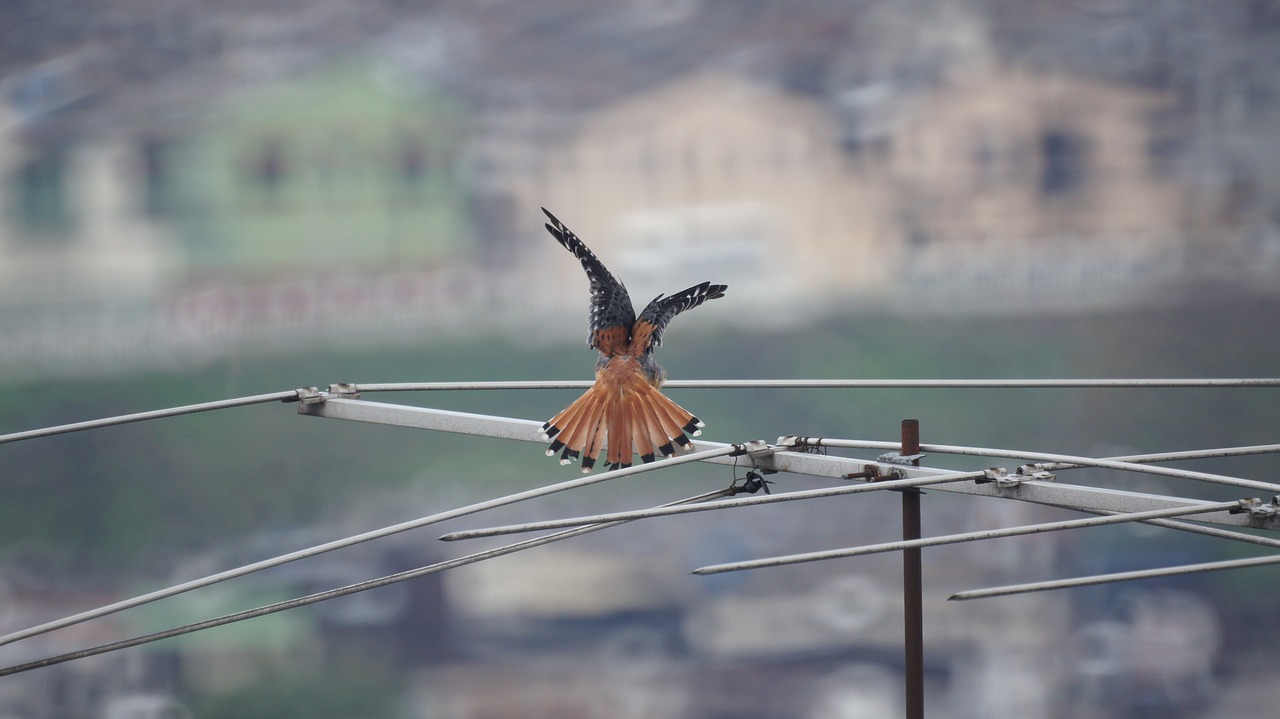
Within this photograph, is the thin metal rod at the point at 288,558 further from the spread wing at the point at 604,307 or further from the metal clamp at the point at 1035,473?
the spread wing at the point at 604,307

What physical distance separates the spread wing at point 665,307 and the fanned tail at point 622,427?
1.87 ft

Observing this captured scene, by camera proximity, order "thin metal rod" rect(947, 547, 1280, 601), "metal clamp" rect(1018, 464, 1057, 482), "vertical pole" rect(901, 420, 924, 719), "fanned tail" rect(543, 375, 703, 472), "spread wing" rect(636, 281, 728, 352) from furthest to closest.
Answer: "spread wing" rect(636, 281, 728, 352) < "fanned tail" rect(543, 375, 703, 472) < "vertical pole" rect(901, 420, 924, 719) < "metal clamp" rect(1018, 464, 1057, 482) < "thin metal rod" rect(947, 547, 1280, 601)

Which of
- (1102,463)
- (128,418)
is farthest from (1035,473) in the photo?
(128,418)

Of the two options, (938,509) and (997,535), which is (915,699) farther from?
(938,509)

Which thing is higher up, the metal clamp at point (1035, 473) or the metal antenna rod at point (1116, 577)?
the metal clamp at point (1035, 473)

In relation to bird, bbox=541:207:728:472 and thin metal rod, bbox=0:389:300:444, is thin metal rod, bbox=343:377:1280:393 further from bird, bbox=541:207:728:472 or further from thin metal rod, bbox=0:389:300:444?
thin metal rod, bbox=0:389:300:444

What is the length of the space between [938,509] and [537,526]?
53.7ft

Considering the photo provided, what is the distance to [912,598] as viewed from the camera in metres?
2.90

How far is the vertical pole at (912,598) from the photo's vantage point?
9.23 ft

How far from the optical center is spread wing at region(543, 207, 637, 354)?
468 cm

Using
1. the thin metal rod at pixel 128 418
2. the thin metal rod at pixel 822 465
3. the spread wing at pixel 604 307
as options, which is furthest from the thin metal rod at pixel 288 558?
the spread wing at pixel 604 307

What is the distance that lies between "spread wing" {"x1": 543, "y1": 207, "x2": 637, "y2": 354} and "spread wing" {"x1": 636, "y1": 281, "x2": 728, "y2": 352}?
0.07m

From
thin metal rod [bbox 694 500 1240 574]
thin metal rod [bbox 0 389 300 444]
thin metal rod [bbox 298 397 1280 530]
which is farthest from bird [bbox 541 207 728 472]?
thin metal rod [bbox 694 500 1240 574]

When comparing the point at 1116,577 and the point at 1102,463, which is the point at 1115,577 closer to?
the point at 1116,577
